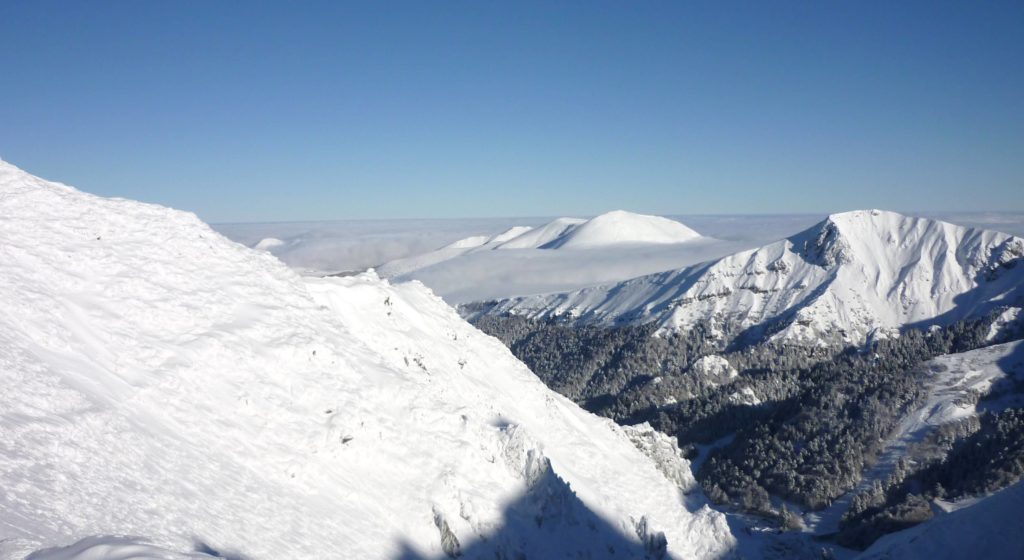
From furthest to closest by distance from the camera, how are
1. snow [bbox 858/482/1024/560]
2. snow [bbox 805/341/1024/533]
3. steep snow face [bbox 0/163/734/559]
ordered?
snow [bbox 805/341/1024/533], snow [bbox 858/482/1024/560], steep snow face [bbox 0/163/734/559]

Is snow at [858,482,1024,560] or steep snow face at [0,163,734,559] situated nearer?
steep snow face at [0,163,734,559]

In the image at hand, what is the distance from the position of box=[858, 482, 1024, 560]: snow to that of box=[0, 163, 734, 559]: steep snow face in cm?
3840

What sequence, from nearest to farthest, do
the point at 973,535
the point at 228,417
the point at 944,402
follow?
the point at 228,417 < the point at 973,535 < the point at 944,402

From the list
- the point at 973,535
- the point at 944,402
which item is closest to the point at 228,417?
the point at 973,535

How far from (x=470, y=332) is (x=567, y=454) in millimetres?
23984

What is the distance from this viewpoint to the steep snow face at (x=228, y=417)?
95.2ft

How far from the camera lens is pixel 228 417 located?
4228 centimetres

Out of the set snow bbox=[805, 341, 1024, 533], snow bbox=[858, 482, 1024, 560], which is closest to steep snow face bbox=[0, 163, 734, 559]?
snow bbox=[858, 482, 1024, 560]

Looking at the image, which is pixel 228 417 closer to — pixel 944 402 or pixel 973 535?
pixel 973 535

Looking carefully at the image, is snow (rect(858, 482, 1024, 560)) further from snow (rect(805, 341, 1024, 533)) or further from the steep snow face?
snow (rect(805, 341, 1024, 533))

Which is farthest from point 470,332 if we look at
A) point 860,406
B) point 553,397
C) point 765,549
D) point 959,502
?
point 860,406

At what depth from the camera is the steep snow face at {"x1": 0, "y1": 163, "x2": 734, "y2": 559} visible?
29.0 meters

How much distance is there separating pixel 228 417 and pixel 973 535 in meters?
88.9

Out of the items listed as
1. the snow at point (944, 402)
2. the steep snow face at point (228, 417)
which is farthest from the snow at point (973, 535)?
the snow at point (944, 402)
